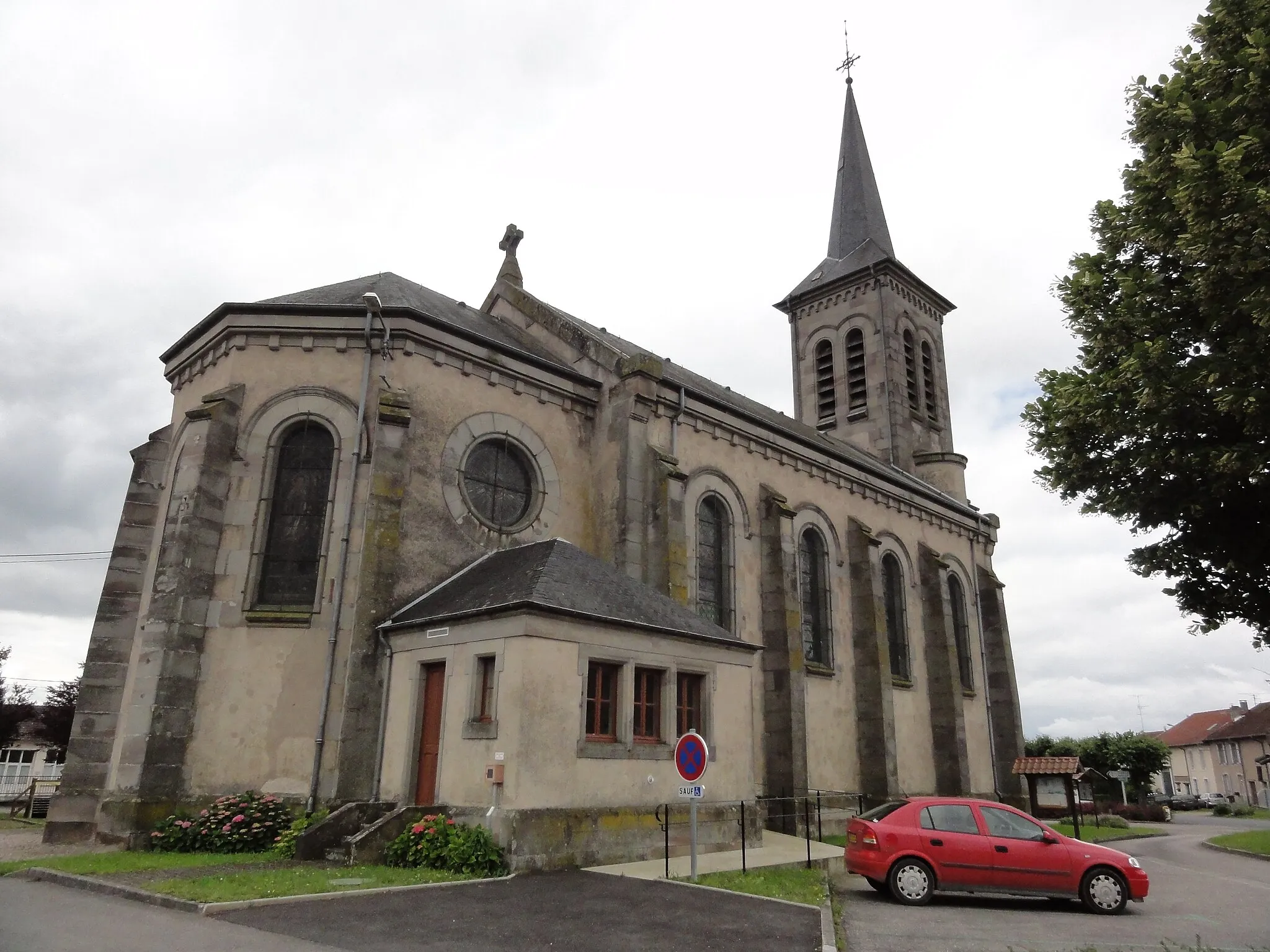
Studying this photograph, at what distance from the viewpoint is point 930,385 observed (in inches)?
1442

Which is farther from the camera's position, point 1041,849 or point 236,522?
point 236,522

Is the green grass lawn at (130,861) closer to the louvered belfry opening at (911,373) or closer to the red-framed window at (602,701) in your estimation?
the red-framed window at (602,701)

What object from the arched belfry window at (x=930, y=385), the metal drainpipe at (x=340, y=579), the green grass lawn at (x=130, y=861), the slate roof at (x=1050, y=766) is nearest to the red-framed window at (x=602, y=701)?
the metal drainpipe at (x=340, y=579)

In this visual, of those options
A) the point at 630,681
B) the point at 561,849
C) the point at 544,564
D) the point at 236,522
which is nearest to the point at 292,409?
the point at 236,522

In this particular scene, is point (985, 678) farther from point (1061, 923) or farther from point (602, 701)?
point (1061, 923)

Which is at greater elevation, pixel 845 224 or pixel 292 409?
pixel 845 224

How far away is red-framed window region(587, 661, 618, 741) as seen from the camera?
42.9ft

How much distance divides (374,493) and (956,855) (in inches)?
407

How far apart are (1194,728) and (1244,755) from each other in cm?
2148

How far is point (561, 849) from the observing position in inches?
460

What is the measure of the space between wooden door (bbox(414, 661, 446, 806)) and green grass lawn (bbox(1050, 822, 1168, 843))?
17690 mm

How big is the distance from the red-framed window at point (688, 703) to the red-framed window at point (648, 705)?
0.30 metres

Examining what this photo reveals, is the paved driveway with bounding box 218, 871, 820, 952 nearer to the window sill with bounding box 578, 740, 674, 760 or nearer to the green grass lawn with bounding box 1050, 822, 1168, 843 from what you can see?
the window sill with bounding box 578, 740, 674, 760

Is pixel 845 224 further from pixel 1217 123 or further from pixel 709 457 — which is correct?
pixel 1217 123
